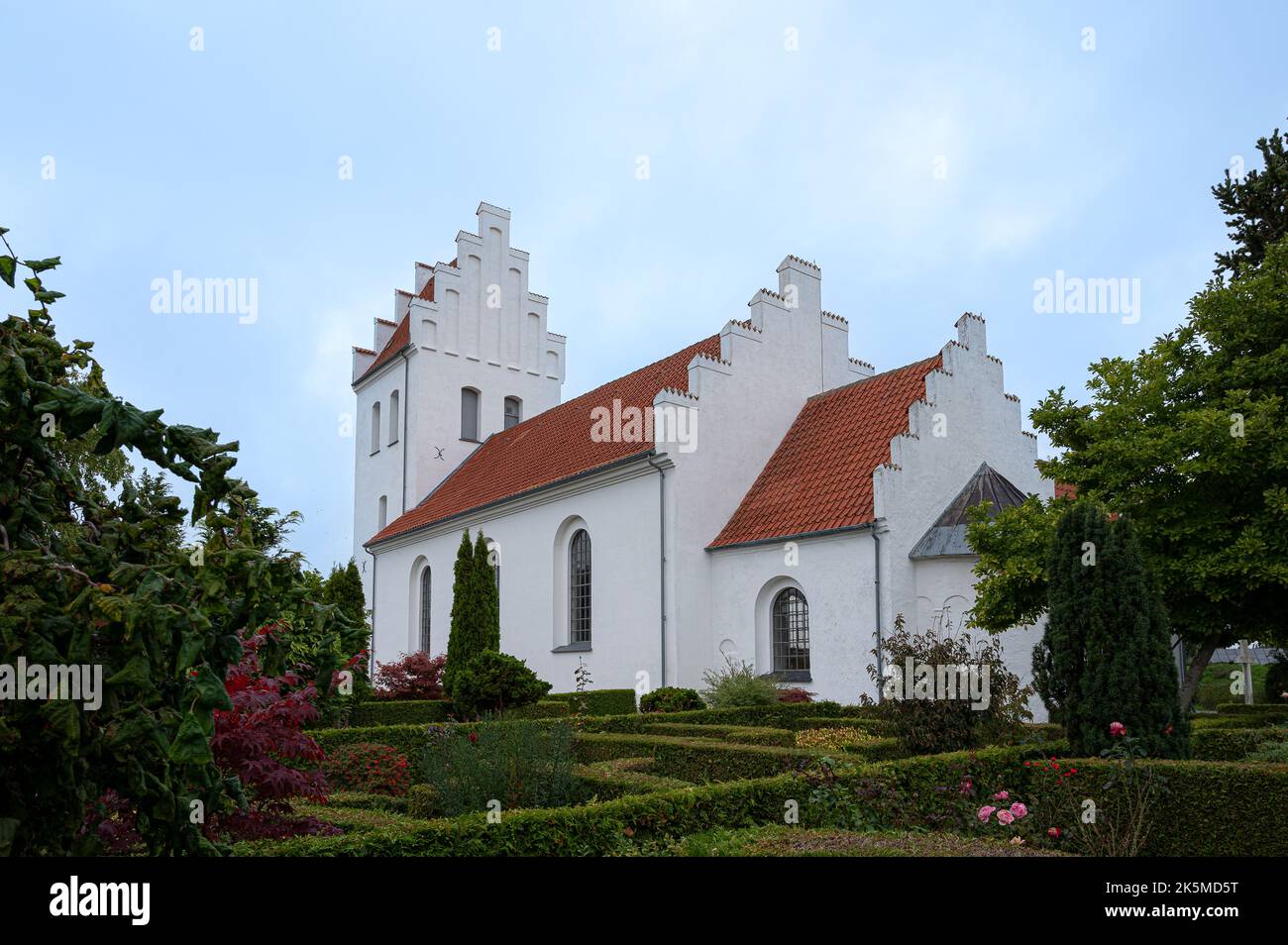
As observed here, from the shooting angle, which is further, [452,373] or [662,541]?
[452,373]

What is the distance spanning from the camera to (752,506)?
21.6 metres

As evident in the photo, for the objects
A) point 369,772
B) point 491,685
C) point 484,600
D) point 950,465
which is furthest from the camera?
point 484,600

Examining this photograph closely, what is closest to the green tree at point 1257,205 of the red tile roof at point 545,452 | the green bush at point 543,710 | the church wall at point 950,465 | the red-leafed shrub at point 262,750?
the church wall at point 950,465

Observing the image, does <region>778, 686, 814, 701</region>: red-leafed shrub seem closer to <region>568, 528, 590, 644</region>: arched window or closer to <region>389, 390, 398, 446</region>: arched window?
<region>568, 528, 590, 644</region>: arched window

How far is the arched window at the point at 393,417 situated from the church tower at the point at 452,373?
0.12ft

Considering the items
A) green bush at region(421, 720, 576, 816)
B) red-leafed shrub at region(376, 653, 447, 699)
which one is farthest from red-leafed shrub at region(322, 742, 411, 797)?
red-leafed shrub at region(376, 653, 447, 699)

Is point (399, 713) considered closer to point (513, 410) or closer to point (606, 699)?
point (606, 699)

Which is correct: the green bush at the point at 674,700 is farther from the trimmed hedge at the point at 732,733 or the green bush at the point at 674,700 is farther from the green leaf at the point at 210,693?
the green leaf at the point at 210,693

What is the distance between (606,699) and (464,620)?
5.15 meters

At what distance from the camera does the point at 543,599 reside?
2489 centimetres

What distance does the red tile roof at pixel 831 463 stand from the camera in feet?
63.8

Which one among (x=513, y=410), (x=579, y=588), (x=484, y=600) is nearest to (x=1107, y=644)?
(x=579, y=588)
